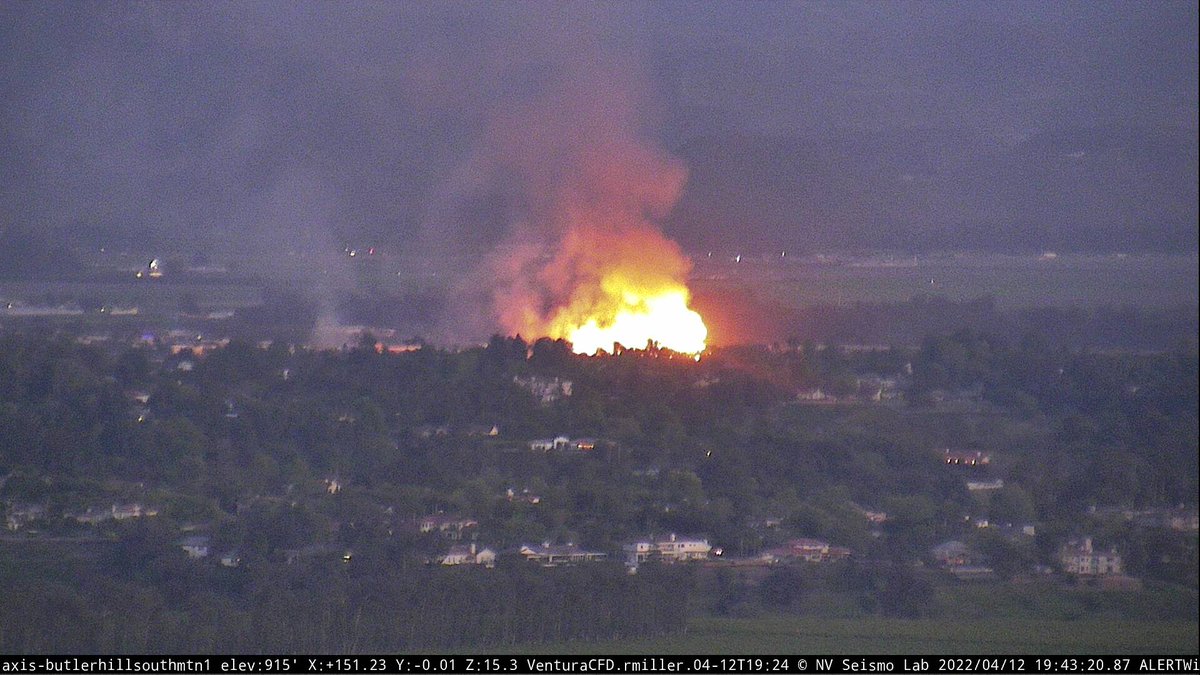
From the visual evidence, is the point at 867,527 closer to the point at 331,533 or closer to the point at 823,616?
the point at 823,616

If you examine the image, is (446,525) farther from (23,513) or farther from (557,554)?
(23,513)

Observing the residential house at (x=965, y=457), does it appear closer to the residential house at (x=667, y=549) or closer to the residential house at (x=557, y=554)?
the residential house at (x=667, y=549)

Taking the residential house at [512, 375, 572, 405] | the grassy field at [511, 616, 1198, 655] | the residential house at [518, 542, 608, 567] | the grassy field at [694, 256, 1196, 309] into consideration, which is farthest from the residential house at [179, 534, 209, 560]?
the grassy field at [694, 256, 1196, 309]

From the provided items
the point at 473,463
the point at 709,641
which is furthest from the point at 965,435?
the point at 473,463

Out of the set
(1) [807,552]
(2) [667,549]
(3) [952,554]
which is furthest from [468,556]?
(3) [952,554]

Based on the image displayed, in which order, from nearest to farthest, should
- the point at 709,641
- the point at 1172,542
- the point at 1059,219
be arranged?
the point at 709,641 < the point at 1172,542 < the point at 1059,219

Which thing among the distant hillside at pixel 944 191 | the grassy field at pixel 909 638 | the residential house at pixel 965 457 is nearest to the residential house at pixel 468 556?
the grassy field at pixel 909 638
